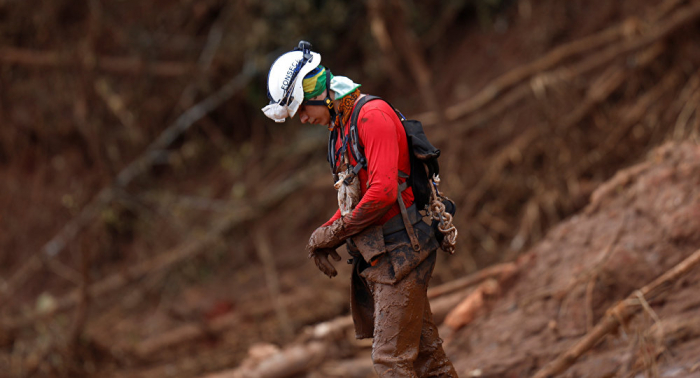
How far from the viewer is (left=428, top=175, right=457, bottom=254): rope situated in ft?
10.1

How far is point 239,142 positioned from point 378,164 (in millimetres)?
9059

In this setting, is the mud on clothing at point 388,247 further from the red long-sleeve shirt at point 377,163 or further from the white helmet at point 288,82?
the white helmet at point 288,82

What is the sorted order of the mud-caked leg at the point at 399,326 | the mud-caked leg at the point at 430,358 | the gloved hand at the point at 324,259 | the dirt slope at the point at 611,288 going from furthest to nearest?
the dirt slope at the point at 611,288 → the mud-caked leg at the point at 430,358 → the gloved hand at the point at 324,259 → the mud-caked leg at the point at 399,326

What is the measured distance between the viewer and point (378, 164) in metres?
2.78

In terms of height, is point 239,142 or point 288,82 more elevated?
point 239,142

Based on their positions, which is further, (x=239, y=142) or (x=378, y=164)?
(x=239, y=142)

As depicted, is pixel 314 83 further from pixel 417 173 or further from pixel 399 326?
pixel 399 326

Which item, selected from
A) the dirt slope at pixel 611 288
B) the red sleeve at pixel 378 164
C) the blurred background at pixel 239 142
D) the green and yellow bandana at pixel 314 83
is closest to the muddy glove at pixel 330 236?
the red sleeve at pixel 378 164

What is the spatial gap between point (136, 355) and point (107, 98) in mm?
4941

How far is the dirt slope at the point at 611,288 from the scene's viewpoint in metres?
3.70

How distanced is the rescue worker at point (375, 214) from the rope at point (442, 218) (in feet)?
0.23

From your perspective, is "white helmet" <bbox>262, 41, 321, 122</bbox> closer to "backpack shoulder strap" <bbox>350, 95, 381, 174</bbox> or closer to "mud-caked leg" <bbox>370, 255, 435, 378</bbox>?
"backpack shoulder strap" <bbox>350, 95, 381, 174</bbox>

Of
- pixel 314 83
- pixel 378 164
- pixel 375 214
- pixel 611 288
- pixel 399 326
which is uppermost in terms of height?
pixel 314 83

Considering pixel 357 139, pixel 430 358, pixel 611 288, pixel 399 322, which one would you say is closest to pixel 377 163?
pixel 357 139
